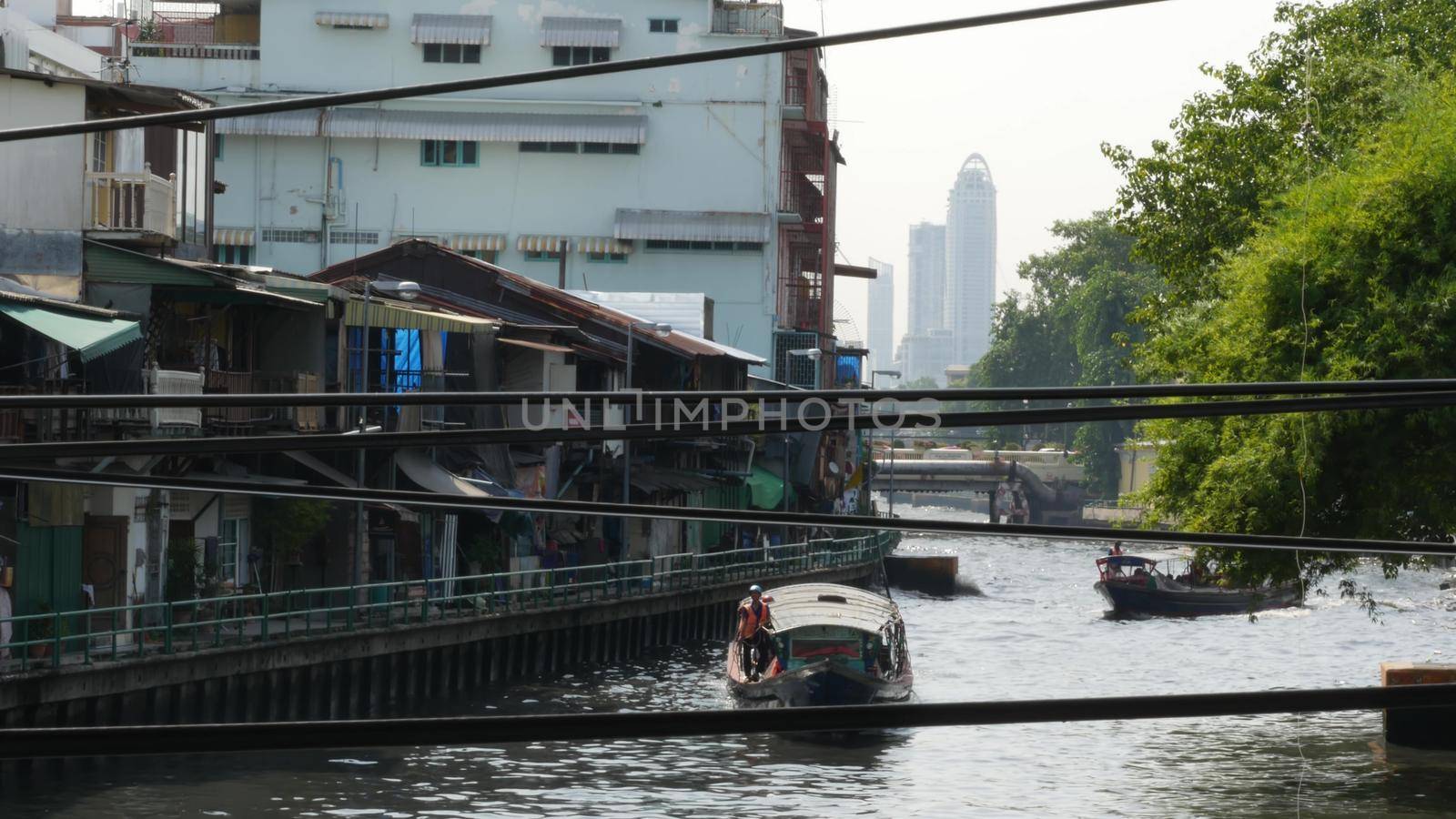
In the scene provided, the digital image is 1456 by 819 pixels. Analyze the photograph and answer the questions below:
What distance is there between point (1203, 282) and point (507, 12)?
3081 cm

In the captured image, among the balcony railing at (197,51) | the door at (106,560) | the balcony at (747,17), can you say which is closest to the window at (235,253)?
the balcony railing at (197,51)

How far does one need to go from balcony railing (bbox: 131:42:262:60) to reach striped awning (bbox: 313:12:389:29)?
226 centimetres

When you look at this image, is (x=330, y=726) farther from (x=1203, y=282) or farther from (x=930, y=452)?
(x=930, y=452)

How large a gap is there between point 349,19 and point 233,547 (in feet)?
100

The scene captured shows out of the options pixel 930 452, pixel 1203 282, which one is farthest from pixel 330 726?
pixel 930 452

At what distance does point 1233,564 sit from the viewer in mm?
21500

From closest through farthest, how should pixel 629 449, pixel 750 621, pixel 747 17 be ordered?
pixel 750 621 → pixel 629 449 → pixel 747 17

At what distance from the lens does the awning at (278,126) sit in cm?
5075

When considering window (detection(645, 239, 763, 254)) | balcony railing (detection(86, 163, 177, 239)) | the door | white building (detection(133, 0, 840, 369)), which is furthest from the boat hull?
the door

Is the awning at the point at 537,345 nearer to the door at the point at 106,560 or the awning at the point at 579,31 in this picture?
the door at the point at 106,560

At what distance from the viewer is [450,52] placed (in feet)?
173

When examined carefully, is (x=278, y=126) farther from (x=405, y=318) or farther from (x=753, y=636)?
(x=753, y=636)

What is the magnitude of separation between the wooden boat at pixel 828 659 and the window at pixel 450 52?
93.9ft

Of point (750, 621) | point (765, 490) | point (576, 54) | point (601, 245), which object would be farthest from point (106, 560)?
point (576, 54)
